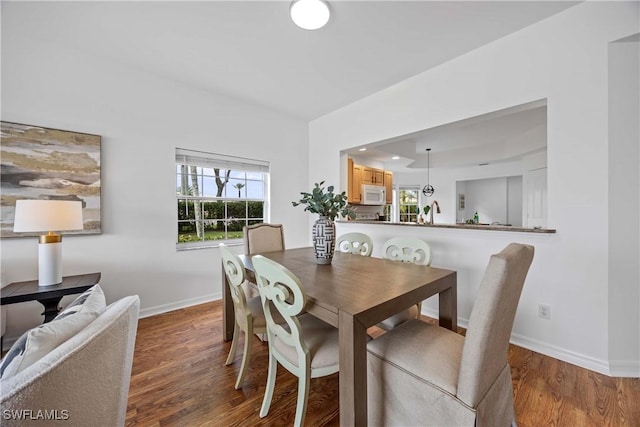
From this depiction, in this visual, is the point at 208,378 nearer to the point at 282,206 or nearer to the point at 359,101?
the point at 282,206

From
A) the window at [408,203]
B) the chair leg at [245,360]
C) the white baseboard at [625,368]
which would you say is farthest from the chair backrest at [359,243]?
the window at [408,203]

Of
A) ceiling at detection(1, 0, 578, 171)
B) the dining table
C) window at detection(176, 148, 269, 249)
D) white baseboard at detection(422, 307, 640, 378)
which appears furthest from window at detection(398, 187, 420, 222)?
the dining table

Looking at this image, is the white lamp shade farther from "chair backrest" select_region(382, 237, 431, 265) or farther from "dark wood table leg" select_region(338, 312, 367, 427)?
"chair backrest" select_region(382, 237, 431, 265)

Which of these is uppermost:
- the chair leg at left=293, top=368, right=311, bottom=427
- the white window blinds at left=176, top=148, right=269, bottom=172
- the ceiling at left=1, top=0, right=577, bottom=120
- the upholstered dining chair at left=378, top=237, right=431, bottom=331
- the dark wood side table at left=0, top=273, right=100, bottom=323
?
the ceiling at left=1, top=0, right=577, bottom=120

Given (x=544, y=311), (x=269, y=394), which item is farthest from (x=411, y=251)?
(x=269, y=394)

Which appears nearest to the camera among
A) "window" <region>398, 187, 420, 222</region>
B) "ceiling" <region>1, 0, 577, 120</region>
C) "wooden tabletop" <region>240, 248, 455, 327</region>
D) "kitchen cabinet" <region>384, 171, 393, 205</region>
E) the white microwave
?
"wooden tabletop" <region>240, 248, 455, 327</region>

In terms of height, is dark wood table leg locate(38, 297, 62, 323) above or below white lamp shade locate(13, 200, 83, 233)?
below

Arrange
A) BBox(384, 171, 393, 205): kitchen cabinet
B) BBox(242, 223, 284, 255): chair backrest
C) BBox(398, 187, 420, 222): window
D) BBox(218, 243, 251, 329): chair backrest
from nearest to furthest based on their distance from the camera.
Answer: BBox(218, 243, 251, 329): chair backrest
BBox(242, 223, 284, 255): chair backrest
BBox(384, 171, 393, 205): kitchen cabinet
BBox(398, 187, 420, 222): window

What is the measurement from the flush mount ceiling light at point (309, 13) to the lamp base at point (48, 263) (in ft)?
8.49

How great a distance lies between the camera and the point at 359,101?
346cm

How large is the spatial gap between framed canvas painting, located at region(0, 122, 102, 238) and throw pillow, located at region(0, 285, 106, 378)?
6.49 feet

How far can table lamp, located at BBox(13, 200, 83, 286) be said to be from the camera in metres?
1.74

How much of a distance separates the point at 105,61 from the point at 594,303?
480 cm

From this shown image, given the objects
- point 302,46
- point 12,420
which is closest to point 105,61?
point 302,46
